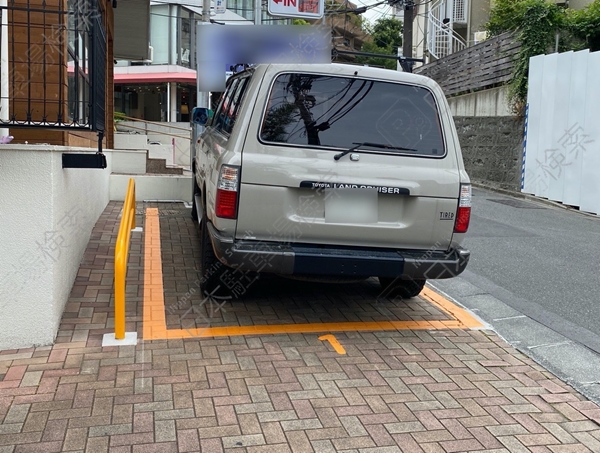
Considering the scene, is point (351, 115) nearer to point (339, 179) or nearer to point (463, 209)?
point (339, 179)

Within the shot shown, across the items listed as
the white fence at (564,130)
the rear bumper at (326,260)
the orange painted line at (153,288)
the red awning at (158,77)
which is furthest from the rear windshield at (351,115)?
the red awning at (158,77)

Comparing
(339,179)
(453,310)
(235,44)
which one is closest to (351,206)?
(339,179)

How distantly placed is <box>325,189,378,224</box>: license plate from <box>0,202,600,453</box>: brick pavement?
37.3 inches

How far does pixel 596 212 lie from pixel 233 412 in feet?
32.3

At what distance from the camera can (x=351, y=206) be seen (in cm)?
437

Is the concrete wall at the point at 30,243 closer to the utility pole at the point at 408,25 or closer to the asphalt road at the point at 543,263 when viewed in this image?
the asphalt road at the point at 543,263

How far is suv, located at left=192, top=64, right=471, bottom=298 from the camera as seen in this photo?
13.9 feet

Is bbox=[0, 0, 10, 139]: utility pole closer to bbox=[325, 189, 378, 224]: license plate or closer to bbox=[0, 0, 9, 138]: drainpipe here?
bbox=[0, 0, 9, 138]: drainpipe

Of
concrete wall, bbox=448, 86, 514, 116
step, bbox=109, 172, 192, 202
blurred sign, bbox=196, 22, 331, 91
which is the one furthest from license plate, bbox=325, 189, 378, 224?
concrete wall, bbox=448, 86, 514, 116

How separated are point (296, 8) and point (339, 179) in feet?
27.0

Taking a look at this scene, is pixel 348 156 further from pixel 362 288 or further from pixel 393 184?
pixel 362 288

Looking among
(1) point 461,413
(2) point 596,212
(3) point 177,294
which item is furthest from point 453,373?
(2) point 596,212

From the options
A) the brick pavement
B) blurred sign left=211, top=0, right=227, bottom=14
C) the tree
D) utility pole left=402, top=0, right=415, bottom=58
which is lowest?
the brick pavement

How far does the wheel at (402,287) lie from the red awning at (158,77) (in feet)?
89.7
